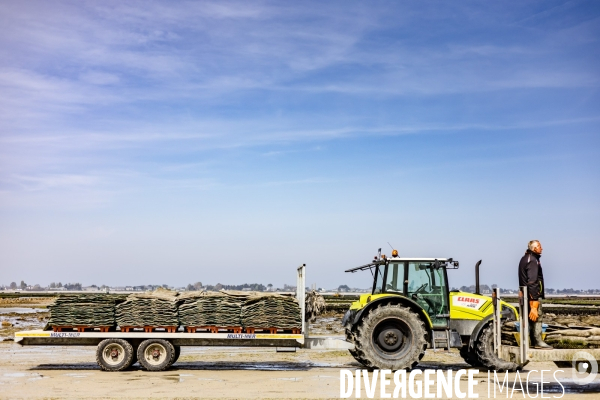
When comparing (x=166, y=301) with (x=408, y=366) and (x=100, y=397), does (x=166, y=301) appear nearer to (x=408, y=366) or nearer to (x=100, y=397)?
(x=100, y=397)

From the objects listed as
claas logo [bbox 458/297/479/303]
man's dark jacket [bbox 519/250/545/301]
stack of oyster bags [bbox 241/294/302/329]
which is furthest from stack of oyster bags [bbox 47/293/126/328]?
man's dark jacket [bbox 519/250/545/301]

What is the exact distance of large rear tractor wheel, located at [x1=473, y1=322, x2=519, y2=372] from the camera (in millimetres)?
14375

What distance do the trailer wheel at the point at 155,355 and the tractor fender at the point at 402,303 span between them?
165 inches

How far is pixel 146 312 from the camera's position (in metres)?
14.7

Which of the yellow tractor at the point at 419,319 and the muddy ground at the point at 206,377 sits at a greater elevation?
the yellow tractor at the point at 419,319

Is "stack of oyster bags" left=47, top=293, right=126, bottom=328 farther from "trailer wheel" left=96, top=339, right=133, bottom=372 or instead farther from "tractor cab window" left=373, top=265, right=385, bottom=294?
"tractor cab window" left=373, top=265, right=385, bottom=294

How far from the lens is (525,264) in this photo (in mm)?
11414

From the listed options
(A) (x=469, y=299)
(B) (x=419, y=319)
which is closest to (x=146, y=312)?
(B) (x=419, y=319)

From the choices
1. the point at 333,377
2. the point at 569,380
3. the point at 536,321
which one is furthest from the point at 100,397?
the point at 569,380

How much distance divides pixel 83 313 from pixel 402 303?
723 centimetres

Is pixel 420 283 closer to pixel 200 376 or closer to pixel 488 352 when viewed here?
pixel 488 352

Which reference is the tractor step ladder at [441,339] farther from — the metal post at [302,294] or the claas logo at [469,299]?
the metal post at [302,294]

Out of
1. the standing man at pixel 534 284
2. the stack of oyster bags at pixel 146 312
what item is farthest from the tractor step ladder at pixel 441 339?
the stack of oyster bags at pixel 146 312

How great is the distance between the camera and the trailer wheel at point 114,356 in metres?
14.6
